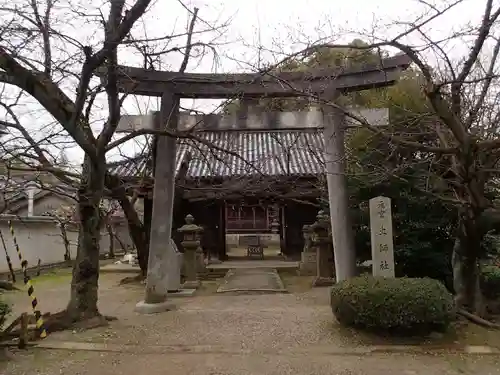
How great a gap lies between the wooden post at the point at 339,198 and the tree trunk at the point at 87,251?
431 cm

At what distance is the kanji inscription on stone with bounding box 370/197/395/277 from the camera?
7.84m

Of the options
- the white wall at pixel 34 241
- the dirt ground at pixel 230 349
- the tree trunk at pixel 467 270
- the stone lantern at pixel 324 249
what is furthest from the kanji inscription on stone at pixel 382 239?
the white wall at pixel 34 241

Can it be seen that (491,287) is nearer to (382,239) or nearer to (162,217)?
(382,239)

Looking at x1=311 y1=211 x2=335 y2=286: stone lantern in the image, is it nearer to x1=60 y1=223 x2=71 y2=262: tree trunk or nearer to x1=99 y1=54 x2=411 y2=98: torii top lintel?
x1=99 y1=54 x2=411 y2=98: torii top lintel

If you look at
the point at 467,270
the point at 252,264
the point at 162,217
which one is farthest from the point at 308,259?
the point at 467,270

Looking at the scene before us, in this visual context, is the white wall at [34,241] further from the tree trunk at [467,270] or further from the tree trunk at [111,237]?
the tree trunk at [467,270]

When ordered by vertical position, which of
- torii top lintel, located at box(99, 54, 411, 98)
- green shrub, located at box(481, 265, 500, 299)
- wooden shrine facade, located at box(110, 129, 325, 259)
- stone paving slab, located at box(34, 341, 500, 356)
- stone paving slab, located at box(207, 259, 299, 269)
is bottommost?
stone paving slab, located at box(34, 341, 500, 356)

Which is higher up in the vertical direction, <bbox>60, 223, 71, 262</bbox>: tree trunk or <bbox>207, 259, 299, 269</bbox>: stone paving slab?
<bbox>60, 223, 71, 262</bbox>: tree trunk

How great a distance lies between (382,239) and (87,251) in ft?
16.4

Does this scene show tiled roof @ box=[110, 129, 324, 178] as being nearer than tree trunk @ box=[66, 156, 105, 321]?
No

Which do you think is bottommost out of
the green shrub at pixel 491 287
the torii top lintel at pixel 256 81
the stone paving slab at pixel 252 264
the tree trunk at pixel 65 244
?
the stone paving slab at pixel 252 264

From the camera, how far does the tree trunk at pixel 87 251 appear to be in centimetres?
768

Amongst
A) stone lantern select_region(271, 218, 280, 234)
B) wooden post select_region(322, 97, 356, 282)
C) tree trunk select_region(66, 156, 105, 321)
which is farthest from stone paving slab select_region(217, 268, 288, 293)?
stone lantern select_region(271, 218, 280, 234)

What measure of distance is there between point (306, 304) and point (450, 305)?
3715mm
